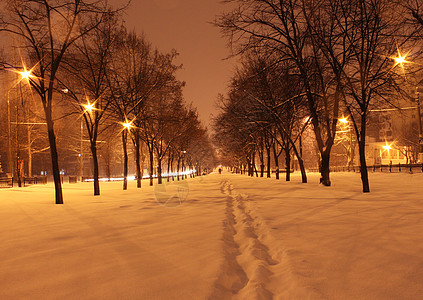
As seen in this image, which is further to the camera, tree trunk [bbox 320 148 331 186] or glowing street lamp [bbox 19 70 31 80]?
tree trunk [bbox 320 148 331 186]

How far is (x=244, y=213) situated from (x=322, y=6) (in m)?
10.1

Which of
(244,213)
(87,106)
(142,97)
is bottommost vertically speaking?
(244,213)

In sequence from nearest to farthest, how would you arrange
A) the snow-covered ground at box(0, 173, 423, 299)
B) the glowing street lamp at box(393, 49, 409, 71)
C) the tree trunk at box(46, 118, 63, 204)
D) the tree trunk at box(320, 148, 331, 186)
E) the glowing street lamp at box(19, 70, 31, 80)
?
the snow-covered ground at box(0, 173, 423, 299)
the glowing street lamp at box(19, 70, 31, 80)
the tree trunk at box(46, 118, 63, 204)
the glowing street lamp at box(393, 49, 409, 71)
the tree trunk at box(320, 148, 331, 186)

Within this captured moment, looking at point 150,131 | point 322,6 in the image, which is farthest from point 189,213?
point 150,131

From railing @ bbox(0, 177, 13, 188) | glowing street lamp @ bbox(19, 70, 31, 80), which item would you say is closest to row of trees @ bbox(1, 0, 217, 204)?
glowing street lamp @ bbox(19, 70, 31, 80)

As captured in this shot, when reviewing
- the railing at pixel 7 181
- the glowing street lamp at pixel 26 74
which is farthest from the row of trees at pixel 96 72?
the railing at pixel 7 181

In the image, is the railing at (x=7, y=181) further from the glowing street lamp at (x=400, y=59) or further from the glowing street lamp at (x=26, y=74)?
the glowing street lamp at (x=400, y=59)

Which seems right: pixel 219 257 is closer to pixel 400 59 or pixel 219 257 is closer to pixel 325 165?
pixel 400 59

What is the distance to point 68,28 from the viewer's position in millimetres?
12578

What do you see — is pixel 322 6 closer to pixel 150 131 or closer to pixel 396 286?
pixel 396 286

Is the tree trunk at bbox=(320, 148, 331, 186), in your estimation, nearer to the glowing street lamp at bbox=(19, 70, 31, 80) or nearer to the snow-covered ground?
the snow-covered ground

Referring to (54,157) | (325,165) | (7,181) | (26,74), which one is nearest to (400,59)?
(325,165)

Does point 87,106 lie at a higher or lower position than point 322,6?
lower

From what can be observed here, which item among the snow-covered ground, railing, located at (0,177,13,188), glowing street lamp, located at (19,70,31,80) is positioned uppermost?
glowing street lamp, located at (19,70,31,80)
